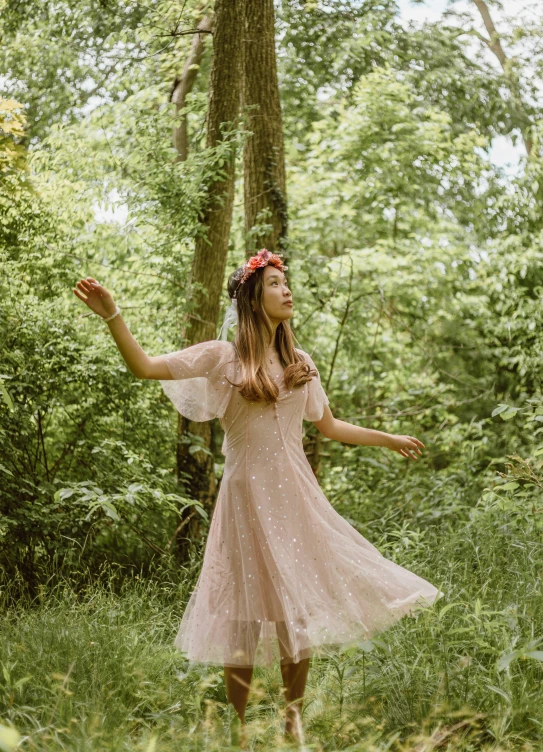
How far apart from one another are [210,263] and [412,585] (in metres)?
3.28

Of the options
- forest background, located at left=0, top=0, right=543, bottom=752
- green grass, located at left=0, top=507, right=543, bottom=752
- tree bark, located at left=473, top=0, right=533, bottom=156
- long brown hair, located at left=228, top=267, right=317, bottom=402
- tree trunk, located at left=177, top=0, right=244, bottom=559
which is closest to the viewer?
green grass, located at left=0, top=507, right=543, bottom=752

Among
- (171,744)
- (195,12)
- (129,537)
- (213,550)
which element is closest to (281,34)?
(195,12)

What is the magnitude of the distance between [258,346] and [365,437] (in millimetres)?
593

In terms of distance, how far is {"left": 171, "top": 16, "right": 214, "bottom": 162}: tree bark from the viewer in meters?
8.24

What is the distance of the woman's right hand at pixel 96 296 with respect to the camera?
108 inches

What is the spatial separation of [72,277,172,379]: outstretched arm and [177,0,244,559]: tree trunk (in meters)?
2.69

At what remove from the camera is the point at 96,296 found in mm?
2770

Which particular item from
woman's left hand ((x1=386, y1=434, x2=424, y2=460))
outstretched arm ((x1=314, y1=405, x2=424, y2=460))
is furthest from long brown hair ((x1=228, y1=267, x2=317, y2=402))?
woman's left hand ((x1=386, y1=434, x2=424, y2=460))

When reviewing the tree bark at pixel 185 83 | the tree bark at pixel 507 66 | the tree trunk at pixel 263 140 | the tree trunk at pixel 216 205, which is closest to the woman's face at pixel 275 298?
the tree trunk at pixel 216 205

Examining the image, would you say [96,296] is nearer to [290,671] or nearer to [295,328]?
[290,671]

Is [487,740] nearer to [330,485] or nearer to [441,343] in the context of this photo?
[330,485]

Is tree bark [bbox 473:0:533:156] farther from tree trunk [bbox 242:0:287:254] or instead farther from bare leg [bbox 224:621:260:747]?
bare leg [bbox 224:621:260:747]

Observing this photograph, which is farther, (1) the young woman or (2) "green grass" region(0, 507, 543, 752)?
(1) the young woman

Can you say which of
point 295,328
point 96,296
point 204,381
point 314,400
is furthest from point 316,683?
point 295,328
